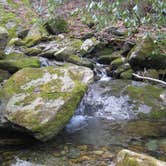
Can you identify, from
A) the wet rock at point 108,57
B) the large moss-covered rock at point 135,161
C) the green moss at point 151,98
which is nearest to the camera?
the large moss-covered rock at point 135,161

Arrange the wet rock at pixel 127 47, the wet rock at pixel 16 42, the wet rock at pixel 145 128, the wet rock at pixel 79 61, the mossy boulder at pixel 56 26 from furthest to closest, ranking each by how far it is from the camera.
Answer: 1. the mossy boulder at pixel 56 26
2. the wet rock at pixel 16 42
3. the wet rock at pixel 127 47
4. the wet rock at pixel 79 61
5. the wet rock at pixel 145 128

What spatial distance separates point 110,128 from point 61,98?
3.27 ft

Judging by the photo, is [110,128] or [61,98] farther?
[110,128]

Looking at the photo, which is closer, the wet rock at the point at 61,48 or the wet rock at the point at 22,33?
the wet rock at the point at 61,48

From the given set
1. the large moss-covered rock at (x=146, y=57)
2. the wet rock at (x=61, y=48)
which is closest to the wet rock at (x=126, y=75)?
the large moss-covered rock at (x=146, y=57)

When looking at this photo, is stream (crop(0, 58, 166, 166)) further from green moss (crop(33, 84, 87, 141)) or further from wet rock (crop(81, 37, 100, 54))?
wet rock (crop(81, 37, 100, 54))

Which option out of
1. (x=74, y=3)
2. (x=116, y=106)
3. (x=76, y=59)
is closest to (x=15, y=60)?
(x=76, y=59)

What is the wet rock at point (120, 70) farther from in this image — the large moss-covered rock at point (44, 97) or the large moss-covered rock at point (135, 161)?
the large moss-covered rock at point (135, 161)

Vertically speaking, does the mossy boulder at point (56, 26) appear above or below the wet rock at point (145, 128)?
above

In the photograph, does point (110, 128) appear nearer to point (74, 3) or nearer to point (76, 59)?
point (76, 59)

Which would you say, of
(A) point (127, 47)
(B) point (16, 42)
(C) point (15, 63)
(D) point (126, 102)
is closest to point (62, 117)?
(D) point (126, 102)

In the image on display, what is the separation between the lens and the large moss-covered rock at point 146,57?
21.0ft

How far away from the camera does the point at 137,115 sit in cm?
511

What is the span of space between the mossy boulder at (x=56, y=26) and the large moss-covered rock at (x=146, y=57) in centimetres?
311
